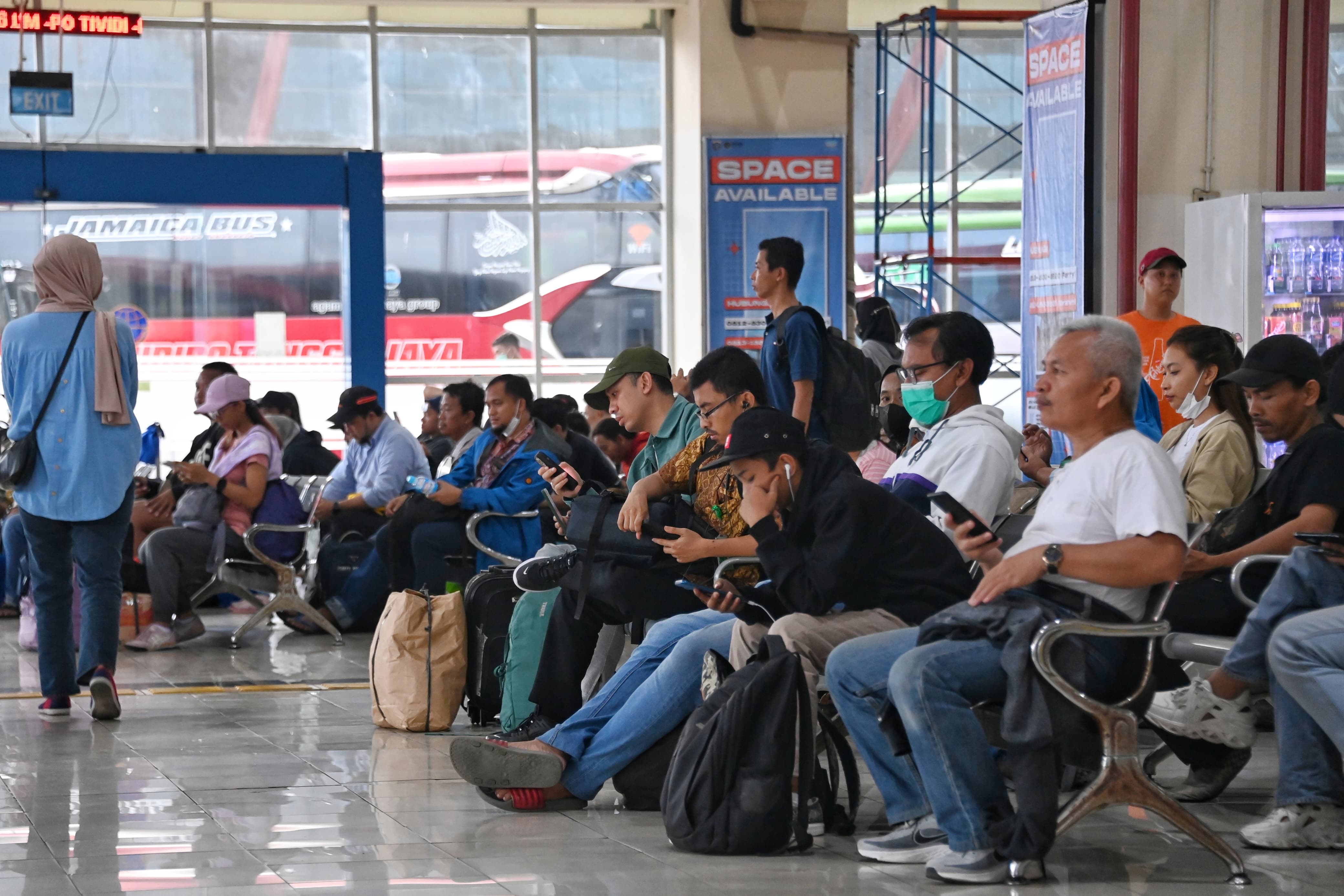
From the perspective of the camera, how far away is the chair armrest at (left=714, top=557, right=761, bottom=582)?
4.21 meters

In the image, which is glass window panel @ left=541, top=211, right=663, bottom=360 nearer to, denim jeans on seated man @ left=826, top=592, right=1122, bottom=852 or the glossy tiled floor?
the glossy tiled floor

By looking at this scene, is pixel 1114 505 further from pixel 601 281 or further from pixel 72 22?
pixel 601 281

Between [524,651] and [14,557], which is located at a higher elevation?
[524,651]

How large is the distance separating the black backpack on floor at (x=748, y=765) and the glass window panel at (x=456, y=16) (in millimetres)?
10733

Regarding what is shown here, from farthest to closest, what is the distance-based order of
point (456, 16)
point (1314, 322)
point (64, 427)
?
point (456, 16), point (1314, 322), point (64, 427)

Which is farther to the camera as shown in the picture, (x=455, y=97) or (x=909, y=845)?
(x=455, y=97)

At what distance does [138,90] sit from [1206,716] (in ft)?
37.4

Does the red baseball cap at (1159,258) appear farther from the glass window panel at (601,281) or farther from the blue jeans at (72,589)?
the glass window panel at (601,281)

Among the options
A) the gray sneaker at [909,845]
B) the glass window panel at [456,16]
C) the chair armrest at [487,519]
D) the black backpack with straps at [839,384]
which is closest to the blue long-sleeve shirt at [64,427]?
the chair armrest at [487,519]

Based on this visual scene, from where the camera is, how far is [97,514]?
5.58 metres

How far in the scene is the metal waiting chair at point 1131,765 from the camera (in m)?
3.37

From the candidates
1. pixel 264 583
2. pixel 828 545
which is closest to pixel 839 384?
pixel 828 545

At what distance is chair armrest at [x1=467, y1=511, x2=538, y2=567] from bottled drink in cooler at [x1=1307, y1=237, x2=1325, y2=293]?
4682 millimetres

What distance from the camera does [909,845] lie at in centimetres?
366
